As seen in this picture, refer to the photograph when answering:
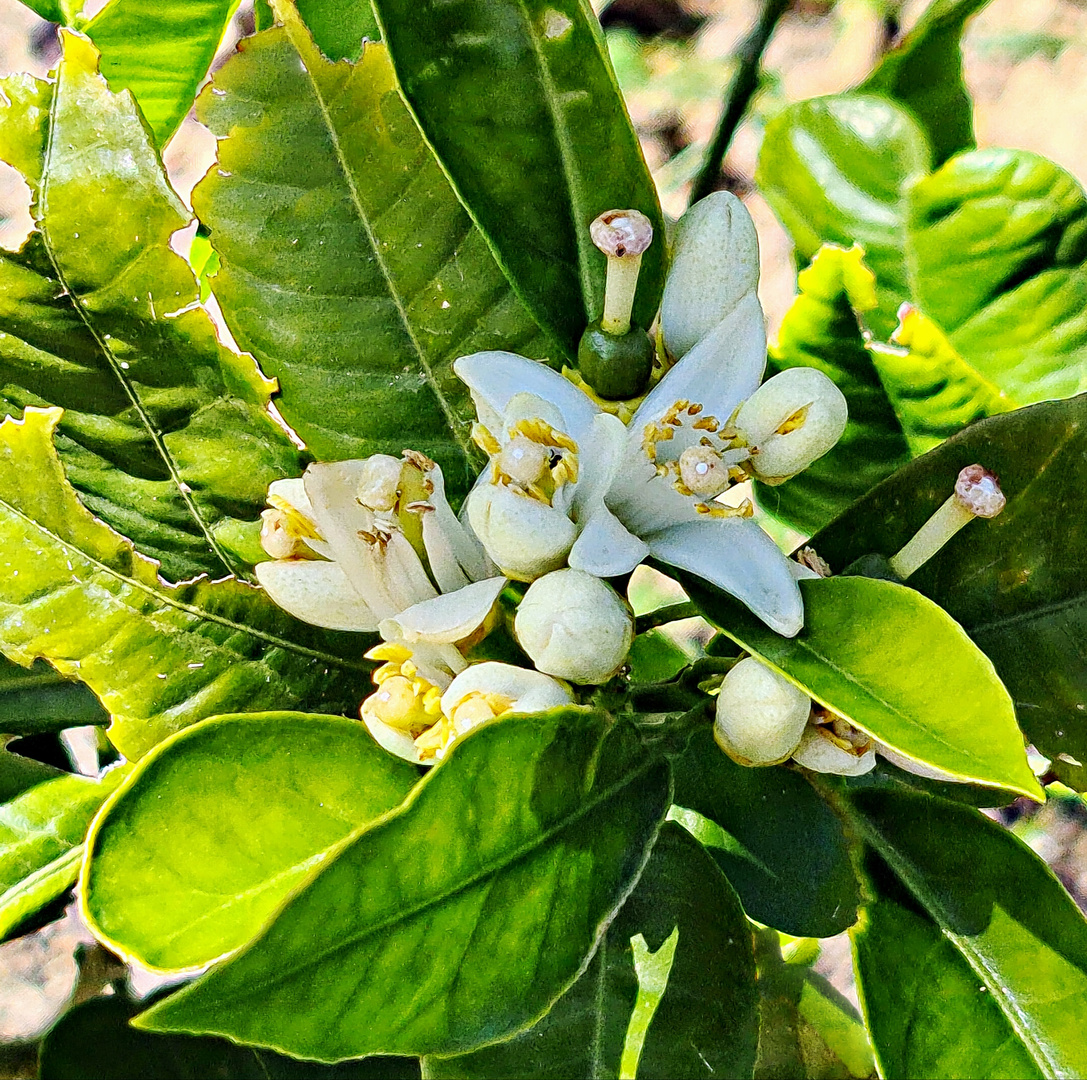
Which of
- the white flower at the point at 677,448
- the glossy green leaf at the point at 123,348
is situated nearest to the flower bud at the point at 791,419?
the white flower at the point at 677,448

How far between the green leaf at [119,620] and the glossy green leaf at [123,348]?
0.23ft

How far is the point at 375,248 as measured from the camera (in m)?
0.77

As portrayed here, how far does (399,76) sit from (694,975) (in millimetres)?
583

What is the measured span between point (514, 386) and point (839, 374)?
40 cm

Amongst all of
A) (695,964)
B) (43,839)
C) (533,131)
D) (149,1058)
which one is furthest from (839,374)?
(149,1058)

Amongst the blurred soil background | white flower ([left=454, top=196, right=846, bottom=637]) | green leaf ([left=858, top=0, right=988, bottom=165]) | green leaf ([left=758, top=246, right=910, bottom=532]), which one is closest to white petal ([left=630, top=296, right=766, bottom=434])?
white flower ([left=454, top=196, right=846, bottom=637])

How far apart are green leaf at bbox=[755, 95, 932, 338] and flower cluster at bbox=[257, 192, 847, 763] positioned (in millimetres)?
591

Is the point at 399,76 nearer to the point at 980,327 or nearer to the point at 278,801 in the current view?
the point at 278,801

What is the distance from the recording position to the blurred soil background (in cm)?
255

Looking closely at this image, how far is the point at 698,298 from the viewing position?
67 cm

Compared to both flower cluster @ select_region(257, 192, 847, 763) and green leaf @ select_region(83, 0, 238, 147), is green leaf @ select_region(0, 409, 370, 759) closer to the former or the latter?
flower cluster @ select_region(257, 192, 847, 763)

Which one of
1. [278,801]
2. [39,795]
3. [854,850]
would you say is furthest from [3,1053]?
[854,850]

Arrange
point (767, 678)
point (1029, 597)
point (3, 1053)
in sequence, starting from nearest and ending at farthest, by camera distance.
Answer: point (767, 678), point (1029, 597), point (3, 1053)

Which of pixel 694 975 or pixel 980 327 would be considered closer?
pixel 694 975
